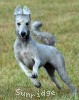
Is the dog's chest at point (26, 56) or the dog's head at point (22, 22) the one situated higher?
the dog's head at point (22, 22)

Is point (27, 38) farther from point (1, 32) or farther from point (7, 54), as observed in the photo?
point (1, 32)

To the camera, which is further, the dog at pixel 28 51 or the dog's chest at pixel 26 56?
the dog's chest at pixel 26 56

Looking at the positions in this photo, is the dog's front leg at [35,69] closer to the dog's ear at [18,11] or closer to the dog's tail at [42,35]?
the dog's ear at [18,11]

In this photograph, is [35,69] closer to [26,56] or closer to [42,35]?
[26,56]

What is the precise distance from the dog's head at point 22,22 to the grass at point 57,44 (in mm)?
1196

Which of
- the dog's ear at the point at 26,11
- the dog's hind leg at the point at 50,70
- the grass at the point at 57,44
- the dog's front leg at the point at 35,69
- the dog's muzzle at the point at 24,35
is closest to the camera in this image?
the dog's front leg at the point at 35,69

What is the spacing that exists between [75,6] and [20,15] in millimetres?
19212

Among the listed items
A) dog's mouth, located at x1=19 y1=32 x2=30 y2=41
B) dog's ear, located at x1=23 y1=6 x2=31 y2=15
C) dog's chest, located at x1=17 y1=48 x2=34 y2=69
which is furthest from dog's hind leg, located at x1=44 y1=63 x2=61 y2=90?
dog's ear, located at x1=23 y1=6 x2=31 y2=15

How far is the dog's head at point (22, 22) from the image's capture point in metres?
8.37

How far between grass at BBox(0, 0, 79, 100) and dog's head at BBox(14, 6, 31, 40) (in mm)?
Answer: 1196

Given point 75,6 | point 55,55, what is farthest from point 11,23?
point 55,55

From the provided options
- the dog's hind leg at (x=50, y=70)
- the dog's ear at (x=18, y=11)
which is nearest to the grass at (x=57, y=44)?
the dog's hind leg at (x=50, y=70)

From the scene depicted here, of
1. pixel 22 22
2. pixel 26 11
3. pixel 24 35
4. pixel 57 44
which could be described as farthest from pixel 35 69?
pixel 57 44

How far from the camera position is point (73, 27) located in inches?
815
